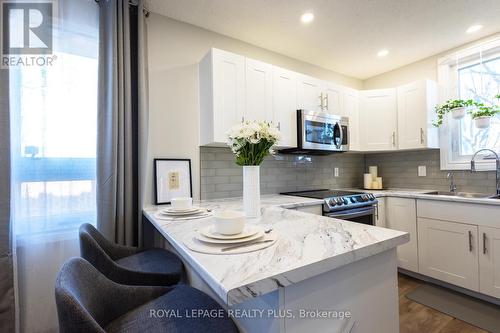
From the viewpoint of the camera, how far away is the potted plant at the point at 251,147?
4.07 feet

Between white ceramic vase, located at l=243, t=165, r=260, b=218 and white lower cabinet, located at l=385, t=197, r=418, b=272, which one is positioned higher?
white ceramic vase, located at l=243, t=165, r=260, b=218

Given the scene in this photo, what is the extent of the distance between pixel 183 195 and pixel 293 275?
1.65 meters

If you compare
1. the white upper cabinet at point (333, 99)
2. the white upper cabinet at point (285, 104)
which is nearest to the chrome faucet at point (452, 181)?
the white upper cabinet at point (333, 99)

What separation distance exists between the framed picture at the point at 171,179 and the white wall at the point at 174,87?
0.05 meters

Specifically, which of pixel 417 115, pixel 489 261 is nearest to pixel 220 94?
pixel 417 115

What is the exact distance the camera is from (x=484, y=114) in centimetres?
233

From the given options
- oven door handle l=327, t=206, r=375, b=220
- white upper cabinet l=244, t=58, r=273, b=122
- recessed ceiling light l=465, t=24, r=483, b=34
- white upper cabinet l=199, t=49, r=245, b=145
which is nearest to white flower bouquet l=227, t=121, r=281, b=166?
white upper cabinet l=199, t=49, r=245, b=145

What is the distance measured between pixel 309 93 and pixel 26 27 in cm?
238

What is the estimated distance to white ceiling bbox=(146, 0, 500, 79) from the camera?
1938 mm

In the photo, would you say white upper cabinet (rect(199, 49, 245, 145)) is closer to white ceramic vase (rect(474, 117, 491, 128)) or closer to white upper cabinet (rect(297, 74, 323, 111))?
white upper cabinet (rect(297, 74, 323, 111))

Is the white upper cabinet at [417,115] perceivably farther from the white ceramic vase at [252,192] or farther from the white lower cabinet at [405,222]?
the white ceramic vase at [252,192]

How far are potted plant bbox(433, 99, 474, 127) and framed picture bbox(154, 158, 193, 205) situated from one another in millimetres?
2747

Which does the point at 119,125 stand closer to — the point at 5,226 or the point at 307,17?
the point at 5,226

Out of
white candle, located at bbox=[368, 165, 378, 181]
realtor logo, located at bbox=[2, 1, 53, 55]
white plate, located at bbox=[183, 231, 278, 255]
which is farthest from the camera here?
white candle, located at bbox=[368, 165, 378, 181]
